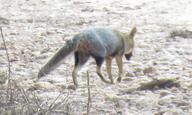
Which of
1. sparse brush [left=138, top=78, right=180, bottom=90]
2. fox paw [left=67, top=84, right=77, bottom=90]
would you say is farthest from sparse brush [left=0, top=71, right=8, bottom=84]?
sparse brush [left=138, top=78, right=180, bottom=90]

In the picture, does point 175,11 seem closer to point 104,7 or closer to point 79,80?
point 104,7

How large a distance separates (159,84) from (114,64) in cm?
114

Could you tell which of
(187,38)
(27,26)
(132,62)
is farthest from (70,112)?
(27,26)

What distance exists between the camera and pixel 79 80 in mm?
7254

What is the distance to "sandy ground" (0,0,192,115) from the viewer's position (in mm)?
6449

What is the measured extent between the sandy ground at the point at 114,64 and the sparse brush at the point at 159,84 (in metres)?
0.09

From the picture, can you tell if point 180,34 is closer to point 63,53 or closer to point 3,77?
point 63,53

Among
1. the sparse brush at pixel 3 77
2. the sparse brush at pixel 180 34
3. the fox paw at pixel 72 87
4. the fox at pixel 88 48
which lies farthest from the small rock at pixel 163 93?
the sparse brush at pixel 180 34

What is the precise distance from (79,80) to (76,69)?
1.60ft

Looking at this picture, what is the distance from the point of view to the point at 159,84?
7012mm

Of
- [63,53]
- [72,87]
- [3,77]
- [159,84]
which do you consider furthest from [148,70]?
[3,77]

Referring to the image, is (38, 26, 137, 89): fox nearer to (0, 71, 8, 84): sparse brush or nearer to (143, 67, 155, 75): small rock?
(0, 71, 8, 84): sparse brush

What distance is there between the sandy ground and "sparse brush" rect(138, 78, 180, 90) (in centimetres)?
9

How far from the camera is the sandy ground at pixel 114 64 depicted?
6449mm
